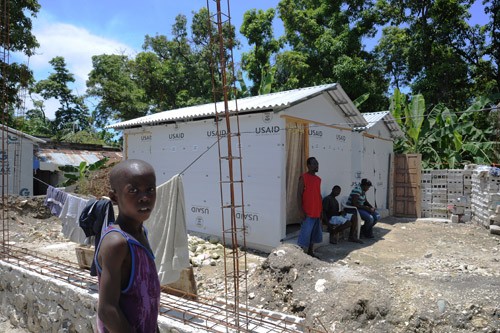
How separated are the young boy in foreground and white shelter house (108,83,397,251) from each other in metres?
4.48

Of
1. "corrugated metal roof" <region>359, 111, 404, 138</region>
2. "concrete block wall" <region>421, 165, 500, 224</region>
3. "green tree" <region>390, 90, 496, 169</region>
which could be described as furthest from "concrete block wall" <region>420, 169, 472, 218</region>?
"corrugated metal roof" <region>359, 111, 404, 138</region>

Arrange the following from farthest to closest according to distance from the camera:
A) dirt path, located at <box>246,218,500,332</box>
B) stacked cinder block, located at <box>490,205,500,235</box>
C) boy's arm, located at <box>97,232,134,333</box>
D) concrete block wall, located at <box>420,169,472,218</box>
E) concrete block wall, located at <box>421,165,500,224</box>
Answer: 1. concrete block wall, located at <box>420,169,472,218</box>
2. concrete block wall, located at <box>421,165,500,224</box>
3. stacked cinder block, located at <box>490,205,500,235</box>
4. dirt path, located at <box>246,218,500,332</box>
5. boy's arm, located at <box>97,232,134,333</box>

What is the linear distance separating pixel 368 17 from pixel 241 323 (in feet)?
57.7

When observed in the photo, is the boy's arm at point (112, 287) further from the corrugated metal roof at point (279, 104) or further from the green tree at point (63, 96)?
the green tree at point (63, 96)

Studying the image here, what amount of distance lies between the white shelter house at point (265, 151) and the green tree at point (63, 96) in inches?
766

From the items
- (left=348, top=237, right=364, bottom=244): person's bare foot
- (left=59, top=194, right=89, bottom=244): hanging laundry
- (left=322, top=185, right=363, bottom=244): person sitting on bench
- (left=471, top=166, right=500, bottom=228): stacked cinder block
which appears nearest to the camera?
(left=59, top=194, right=89, bottom=244): hanging laundry

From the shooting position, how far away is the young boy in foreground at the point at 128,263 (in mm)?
1617

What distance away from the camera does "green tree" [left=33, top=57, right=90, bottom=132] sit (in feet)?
88.5

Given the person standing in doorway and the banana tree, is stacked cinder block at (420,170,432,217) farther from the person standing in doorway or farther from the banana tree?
the person standing in doorway

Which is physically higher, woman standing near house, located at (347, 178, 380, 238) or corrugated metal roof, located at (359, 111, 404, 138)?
corrugated metal roof, located at (359, 111, 404, 138)

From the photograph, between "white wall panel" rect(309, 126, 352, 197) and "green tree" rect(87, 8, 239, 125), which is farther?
"green tree" rect(87, 8, 239, 125)

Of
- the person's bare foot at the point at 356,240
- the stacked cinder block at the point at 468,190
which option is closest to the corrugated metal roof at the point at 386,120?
the stacked cinder block at the point at 468,190

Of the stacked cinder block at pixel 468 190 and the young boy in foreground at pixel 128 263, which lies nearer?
the young boy in foreground at pixel 128 263

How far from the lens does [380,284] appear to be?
4758 mm
